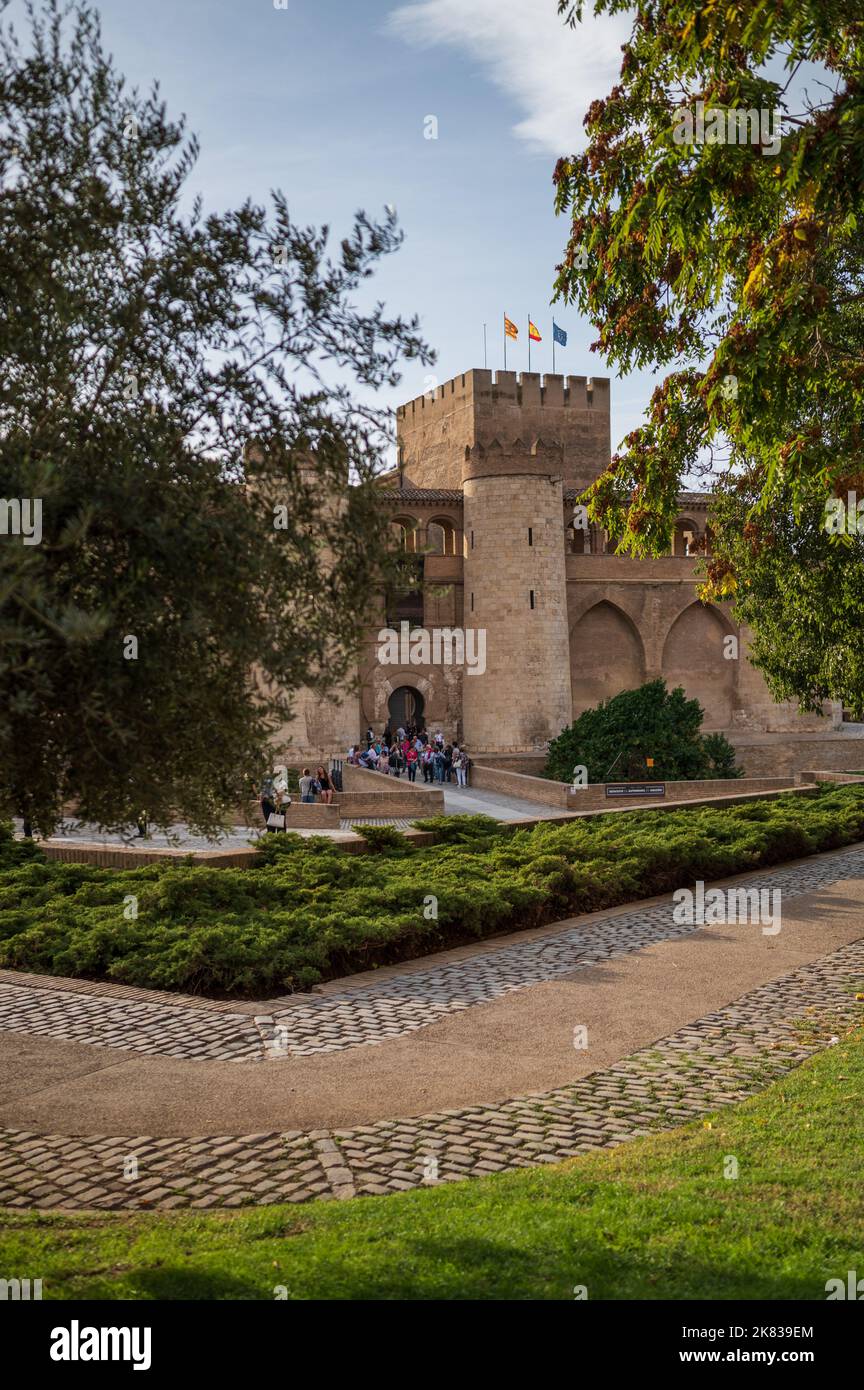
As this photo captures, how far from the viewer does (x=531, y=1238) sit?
4.97 metres

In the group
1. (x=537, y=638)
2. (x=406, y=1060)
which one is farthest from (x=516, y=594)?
(x=406, y=1060)

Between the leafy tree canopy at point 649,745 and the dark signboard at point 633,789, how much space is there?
278cm

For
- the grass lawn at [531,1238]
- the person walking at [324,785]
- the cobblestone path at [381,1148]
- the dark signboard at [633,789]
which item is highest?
the person walking at [324,785]

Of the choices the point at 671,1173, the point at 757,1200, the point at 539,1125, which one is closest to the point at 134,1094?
the point at 539,1125

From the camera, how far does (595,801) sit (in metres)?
26.9

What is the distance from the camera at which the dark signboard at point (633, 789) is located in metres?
27.1

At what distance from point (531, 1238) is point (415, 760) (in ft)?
97.7

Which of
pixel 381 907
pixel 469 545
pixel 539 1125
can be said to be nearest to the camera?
pixel 539 1125

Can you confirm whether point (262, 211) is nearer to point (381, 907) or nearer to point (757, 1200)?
point (757, 1200)

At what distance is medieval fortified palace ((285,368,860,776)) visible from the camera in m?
40.4

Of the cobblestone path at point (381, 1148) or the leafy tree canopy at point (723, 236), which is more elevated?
the leafy tree canopy at point (723, 236)

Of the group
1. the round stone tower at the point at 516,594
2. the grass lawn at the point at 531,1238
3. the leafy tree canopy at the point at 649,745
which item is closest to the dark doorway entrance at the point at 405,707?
the round stone tower at the point at 516,594

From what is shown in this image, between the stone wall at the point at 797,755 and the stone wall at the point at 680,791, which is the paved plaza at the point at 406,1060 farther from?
the stone wall at the point at 797,755

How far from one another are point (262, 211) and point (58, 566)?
209 cm
